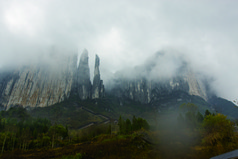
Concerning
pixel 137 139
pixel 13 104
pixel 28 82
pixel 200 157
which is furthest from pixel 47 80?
pixel 200 157

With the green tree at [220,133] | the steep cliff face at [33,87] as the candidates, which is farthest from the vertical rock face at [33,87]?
the green tree at [220,133]

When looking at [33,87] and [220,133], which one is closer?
[220,133]

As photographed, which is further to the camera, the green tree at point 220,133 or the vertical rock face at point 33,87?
the vertical rock face at point 33,87

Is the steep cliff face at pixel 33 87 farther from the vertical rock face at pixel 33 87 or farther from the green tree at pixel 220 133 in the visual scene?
the green tree at pixel 220 133

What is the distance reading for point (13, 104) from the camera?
579ft

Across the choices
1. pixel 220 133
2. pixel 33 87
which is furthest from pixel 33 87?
pixel 220 133

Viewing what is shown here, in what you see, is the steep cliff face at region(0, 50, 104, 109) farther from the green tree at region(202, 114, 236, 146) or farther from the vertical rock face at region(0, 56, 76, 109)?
the green tree at region(202, 114, 236, 146)

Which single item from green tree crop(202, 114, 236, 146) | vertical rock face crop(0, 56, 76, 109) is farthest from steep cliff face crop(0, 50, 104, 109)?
green tree crop(202, 114, 236, 146)

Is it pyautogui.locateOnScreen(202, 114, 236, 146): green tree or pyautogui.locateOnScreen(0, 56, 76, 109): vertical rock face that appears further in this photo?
pyautogui.locateOnScreen(0, 56, 76, 109): vertical rock face

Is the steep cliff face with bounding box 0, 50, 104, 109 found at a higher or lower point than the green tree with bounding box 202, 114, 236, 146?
higher

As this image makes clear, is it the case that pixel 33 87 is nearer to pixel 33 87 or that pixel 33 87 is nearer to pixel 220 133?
pixel 33 87

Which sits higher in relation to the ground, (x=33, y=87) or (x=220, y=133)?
(x=33, y=87)

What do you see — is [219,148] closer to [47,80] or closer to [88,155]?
[88,155]

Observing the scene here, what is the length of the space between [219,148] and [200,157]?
258 inches
